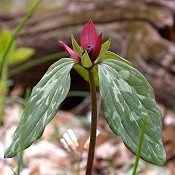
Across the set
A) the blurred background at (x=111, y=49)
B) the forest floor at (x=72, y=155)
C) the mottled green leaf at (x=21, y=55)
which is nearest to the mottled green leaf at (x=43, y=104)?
the forest floor at (x=72, y=155)

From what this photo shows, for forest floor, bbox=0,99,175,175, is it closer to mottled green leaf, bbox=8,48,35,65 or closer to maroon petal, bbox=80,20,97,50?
mottled green leaf, bbox=8,48,35,65

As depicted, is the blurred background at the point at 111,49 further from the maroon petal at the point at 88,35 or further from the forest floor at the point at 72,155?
the maroon petal at the point at 88,35

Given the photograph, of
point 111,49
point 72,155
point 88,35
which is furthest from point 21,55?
point 88,35

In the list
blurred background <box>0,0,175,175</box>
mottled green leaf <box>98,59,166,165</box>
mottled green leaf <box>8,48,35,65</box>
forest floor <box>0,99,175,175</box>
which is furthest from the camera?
mottled green leaf <box>8,48,35,65</box>

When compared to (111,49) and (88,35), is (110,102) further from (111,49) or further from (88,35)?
(111,49)

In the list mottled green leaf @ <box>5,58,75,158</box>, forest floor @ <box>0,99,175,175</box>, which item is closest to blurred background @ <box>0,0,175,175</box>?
forest floor @ <box>0,99,175,175</box>

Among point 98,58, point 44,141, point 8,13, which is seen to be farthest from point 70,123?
point 98,58

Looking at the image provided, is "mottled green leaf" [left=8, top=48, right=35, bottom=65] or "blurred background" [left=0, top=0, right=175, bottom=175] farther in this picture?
"mottled green leaf" [left=8, top=48, right=35, bottom=65]
